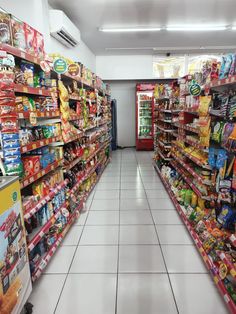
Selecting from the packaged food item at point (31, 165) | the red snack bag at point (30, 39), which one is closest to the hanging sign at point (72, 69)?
the red snack bag at point (30, 39)

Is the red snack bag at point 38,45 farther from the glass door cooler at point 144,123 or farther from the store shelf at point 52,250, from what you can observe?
the glass door cooler at point 144,123

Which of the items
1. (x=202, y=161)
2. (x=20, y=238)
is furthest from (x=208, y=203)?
(x=20, y=238)

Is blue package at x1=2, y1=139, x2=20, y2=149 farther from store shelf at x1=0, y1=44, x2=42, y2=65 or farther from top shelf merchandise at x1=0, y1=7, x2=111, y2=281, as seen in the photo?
store shelf at x1=0, y1=44, x2=42, y2=65

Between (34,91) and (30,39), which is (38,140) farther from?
(30,39)

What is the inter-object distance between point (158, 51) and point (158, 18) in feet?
10.7

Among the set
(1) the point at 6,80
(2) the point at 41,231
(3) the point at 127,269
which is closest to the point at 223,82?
(1) the point at 6,80

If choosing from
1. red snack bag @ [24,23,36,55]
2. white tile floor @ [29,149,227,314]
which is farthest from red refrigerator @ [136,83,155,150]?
red snack bag @ [24,23,36,55]

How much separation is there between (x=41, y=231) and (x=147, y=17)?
492 cm

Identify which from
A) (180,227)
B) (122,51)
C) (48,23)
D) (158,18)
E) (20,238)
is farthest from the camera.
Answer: (122,51)

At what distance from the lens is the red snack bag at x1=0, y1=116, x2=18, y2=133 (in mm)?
1773

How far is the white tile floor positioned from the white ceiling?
3768 millimetres

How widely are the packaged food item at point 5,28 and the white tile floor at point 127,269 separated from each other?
7.20 ft

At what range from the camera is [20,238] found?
1775 mm

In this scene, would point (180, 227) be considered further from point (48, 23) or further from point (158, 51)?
point (158, 51)
